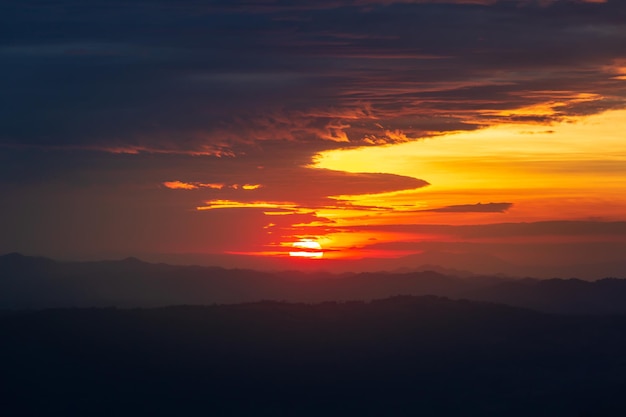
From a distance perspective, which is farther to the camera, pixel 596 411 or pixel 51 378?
pixel 51 378

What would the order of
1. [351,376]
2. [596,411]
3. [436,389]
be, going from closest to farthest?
[596,411]
[436,389]
[351,376]

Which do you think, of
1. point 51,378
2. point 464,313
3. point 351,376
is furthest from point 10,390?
point 464,313

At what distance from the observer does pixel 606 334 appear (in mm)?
183500

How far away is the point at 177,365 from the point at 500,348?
183 ft

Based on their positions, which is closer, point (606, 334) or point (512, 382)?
point (512, 382)

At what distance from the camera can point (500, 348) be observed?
575ft

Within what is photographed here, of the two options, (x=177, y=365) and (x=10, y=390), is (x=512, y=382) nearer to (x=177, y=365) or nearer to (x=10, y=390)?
(x=177, y=365)

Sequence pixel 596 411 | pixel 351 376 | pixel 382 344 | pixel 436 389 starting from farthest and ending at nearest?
pixel 382 344, pixel 351 376, pixel 436 389, pixel 596 411

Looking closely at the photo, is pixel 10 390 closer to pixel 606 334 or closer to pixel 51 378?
pixel 51 378

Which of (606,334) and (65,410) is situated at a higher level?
(606,334)

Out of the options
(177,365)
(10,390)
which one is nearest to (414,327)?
(177,365)

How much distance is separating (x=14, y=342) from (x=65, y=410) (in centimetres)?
2807

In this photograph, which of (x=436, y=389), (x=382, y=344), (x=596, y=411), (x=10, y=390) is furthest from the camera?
(x=382, y=344)

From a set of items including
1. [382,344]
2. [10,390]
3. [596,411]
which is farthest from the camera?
[382,344]
